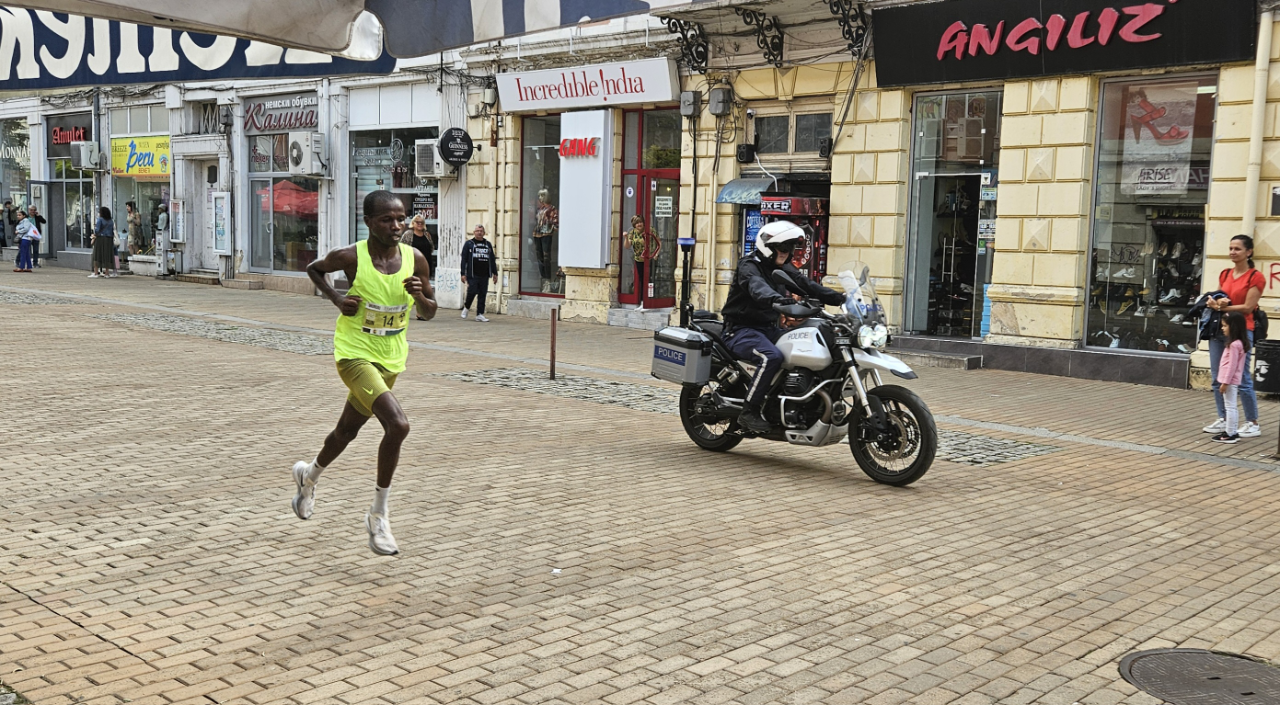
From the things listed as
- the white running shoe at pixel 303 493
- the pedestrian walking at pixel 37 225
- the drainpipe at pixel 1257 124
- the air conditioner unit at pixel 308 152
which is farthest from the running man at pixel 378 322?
the pedestrian walking at pixel 37 225

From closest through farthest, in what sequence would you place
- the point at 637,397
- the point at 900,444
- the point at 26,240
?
the point at 900,444, the point at 637,397, the point at 26,240

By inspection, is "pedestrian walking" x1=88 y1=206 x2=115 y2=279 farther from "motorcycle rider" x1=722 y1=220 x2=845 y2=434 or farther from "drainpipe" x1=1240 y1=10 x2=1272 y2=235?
"drainpipe" x1=1240 y1=10 x2=1272 y2=235

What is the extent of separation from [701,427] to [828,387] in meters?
1.28

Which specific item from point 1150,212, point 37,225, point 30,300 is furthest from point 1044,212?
point 37,225

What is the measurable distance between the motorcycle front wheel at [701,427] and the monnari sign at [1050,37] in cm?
820

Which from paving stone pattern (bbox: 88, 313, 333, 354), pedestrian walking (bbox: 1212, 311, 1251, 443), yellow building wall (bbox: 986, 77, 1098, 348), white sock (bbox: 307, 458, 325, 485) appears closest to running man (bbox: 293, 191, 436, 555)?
white sock (bbox: 307, 458, 325, 485)

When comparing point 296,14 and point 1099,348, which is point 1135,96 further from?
point 296,14

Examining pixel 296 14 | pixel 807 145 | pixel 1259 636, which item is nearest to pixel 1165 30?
pixel 807 145

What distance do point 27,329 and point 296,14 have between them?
16.2 m

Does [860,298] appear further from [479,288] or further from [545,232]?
[545,232]

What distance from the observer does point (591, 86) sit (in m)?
20.6

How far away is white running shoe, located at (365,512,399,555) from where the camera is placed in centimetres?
585

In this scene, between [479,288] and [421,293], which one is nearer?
[421,293]

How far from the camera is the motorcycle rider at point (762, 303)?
8547mm
